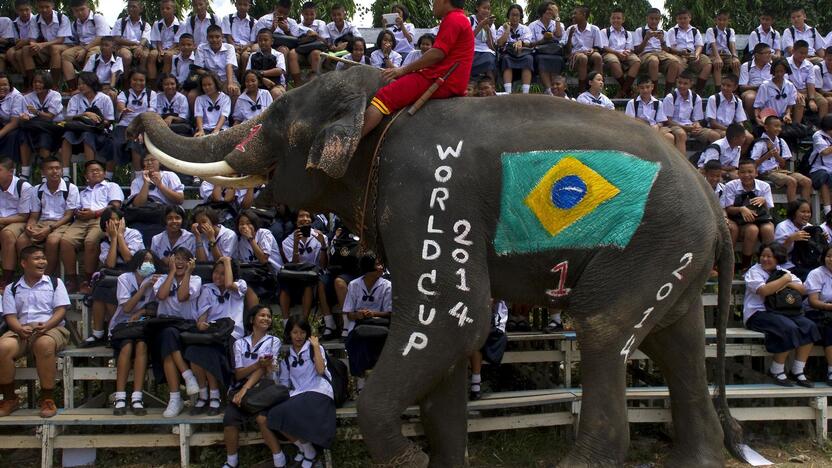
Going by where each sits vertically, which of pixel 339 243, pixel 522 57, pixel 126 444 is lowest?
pixel 126 444

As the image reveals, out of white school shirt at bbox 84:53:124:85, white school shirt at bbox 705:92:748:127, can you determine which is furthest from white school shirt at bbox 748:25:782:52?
white school shirt at bbox 84:53:124:85

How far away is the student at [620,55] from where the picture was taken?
11781 millimetres

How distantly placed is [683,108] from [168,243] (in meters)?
6.57

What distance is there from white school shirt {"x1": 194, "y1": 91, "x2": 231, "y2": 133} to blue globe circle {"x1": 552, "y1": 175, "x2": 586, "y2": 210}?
5993 millimetres

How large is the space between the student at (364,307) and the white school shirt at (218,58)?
173 inches

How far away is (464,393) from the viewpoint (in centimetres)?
532

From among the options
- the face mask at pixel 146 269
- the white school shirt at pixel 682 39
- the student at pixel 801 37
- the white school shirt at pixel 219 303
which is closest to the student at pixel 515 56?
the white school shirt at pixel 682 39

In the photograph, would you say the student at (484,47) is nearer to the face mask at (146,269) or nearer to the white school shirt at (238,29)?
the white school shirt at (238,29)

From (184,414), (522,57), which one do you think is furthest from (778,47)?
(184,414)

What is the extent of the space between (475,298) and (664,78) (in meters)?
8.86

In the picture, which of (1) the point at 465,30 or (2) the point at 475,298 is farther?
(1) the point at 465,30

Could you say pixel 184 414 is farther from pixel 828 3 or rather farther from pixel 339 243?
pixel 828 3

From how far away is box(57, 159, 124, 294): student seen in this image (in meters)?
7.89

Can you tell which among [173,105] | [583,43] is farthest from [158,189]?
[583,43]
